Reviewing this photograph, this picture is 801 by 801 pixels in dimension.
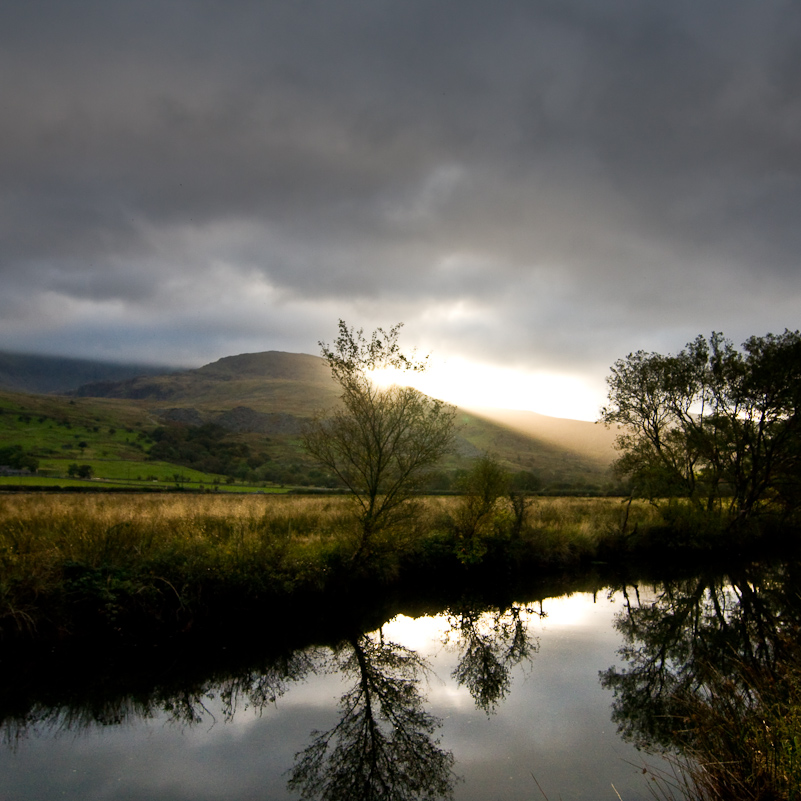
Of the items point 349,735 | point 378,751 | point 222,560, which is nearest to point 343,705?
point 349,735

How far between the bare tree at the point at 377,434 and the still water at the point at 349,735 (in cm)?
545

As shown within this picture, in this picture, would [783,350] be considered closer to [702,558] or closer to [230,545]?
[702,558]

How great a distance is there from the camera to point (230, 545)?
54.0ft

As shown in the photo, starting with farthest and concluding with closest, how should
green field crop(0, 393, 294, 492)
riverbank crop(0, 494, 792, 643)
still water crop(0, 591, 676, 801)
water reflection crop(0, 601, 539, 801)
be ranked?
green field crop(0, 393, 294, 492) < riverbank crop(0, 494, 792, 643) < water reflection crop(0, 601, 539, 801) < still water crop(0, 591, 676, 801)

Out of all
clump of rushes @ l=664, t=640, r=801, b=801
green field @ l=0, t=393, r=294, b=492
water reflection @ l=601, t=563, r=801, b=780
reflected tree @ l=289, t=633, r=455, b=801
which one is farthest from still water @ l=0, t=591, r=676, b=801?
green field @ l=0, t=393, r=294, b=492

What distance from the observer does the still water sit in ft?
27.3

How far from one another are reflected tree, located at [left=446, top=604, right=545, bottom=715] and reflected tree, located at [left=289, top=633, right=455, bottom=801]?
1326 mm

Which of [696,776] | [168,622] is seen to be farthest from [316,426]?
[696,776]

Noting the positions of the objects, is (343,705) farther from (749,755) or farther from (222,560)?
(749,755)

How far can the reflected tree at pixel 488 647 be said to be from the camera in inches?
498

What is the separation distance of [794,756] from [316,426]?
14.9 meters

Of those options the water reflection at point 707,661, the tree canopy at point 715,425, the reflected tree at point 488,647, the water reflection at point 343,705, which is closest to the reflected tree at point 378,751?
the water reflection at point 343,705

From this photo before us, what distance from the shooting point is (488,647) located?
1560 cm

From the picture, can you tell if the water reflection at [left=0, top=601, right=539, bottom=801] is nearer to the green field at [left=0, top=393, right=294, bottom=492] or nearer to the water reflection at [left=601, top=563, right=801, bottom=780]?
the water reflection at [left=601, top=563, right=801, bottom=780]
